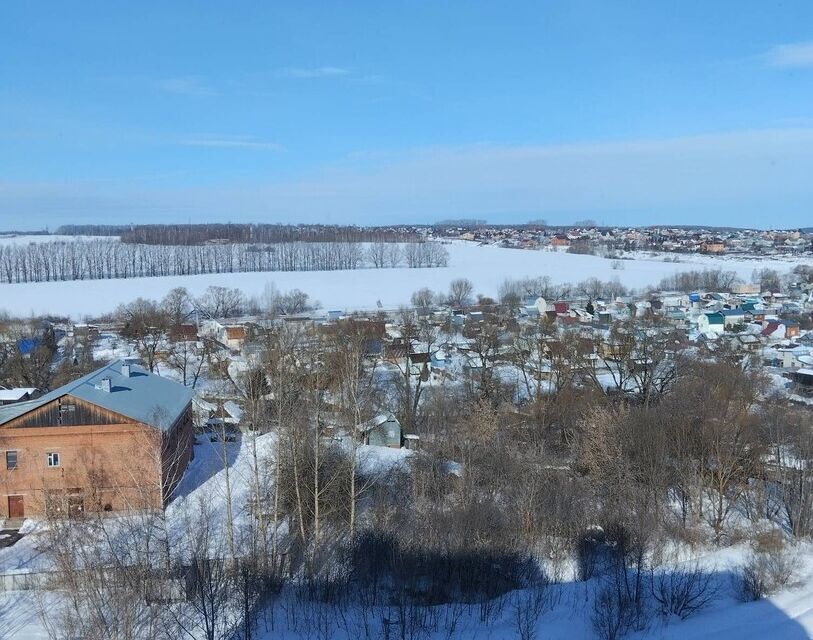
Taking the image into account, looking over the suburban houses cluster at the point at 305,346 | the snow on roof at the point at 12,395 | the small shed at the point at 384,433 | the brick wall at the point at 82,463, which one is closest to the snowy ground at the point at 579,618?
the suburban houses cluster at the point at 305,346

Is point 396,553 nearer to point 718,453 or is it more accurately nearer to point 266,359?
point 718,453

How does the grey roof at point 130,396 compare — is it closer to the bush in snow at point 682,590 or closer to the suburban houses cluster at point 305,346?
the suburban houses cluster at point 305,346

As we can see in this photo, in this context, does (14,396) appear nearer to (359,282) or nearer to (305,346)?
(305,346)

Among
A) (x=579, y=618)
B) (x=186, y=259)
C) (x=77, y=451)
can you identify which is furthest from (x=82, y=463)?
(x=186, y=259)

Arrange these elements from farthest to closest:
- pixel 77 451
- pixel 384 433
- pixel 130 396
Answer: pixel 384 433, pixel 130 396, pixel 77 451

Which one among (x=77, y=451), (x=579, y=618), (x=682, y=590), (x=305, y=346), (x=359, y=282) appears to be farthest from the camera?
(x=359, y=282)

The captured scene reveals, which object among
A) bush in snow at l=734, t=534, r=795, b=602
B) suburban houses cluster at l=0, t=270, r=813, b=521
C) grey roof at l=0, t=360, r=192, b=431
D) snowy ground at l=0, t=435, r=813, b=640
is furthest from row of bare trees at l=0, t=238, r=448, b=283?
bush in snow at l=734, t=534, r=795, b=602

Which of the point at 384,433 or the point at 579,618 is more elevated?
the point at 579,618
